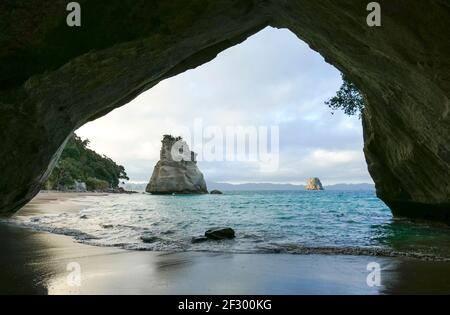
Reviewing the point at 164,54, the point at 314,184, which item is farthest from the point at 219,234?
the point at 314,184

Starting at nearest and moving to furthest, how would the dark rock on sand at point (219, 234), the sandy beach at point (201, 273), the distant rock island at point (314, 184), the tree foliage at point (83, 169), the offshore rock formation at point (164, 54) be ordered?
the sandy beach at point (201, 273) → the offshore rock formation at point (164, 54) → the dark rock on sand at point (219, 234) → the tree foliage at point (83, 169) → the distant rock island at point (314, 184)

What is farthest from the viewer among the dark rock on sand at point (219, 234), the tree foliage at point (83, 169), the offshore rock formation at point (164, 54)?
the tree foliage at point (83, 169)

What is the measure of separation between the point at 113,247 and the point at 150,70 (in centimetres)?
531

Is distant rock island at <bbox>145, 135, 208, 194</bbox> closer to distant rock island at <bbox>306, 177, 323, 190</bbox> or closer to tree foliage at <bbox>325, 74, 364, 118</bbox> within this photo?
tree foliage at <bbox>325, 74, 364, 118</bbox>

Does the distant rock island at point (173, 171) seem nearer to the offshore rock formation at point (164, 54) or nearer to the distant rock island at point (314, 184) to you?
the offshore rock formation at point (164, 54)

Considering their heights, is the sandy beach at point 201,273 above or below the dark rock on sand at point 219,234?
above

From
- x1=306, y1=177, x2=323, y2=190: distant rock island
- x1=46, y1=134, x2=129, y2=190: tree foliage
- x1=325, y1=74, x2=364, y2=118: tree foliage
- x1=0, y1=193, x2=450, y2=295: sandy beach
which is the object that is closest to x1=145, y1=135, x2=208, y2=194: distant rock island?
x1=46, y1=134, x2=129, y2=190: tree foliage

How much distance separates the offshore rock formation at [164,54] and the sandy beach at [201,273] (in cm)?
357

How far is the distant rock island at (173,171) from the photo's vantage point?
275ft

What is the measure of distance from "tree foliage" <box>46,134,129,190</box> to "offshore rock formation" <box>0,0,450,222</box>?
58.4 m


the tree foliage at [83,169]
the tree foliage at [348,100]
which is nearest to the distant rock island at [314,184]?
the tree foliage at [83,169]

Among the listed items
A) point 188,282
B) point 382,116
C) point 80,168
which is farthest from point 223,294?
point 80,168
